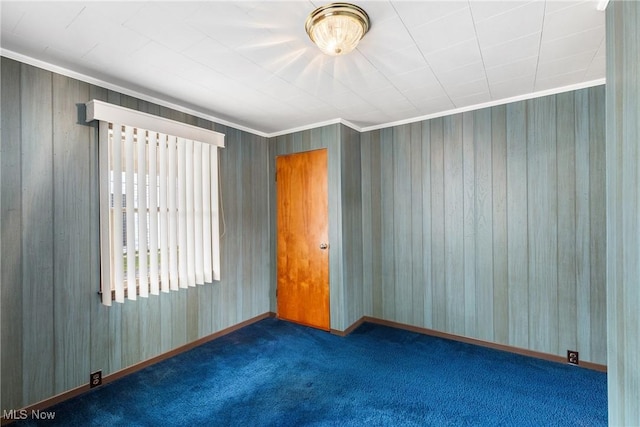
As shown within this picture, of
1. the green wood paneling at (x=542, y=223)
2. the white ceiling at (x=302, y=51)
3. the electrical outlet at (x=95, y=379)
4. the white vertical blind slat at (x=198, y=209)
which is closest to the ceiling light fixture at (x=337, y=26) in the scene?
the white ceiling at (x=302, y=51)

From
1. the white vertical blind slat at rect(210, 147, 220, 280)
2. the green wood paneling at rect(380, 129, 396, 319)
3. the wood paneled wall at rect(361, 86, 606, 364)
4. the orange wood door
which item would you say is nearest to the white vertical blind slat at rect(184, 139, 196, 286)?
the white vertical blind slat at rect(210, 147, 220, 280)

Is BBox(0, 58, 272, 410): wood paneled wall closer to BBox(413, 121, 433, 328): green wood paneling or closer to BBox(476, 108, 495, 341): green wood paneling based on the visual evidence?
BBox(413, 121, 433, 328): green wood paneling

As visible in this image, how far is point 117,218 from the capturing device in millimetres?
2402

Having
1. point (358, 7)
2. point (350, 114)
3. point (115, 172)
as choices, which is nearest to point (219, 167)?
point (115, 172)

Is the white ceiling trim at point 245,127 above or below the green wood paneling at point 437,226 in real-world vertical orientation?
above

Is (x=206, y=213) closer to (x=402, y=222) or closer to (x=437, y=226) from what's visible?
(x=402, y=222)

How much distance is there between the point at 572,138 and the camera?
2615 mm

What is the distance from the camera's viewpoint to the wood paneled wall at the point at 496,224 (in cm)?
257

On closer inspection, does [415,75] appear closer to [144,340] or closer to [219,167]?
[219,167]

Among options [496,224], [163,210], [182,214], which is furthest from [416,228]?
[163,210]

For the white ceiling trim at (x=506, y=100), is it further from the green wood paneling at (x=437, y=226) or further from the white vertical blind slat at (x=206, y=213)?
the white vertical blind slat at (x=206, y=213)

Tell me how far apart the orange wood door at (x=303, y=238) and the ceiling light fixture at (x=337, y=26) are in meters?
1.84

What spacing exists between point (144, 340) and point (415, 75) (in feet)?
10.7

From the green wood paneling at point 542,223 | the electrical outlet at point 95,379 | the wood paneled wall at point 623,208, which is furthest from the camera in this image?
the green wood paneling at point 542,223
